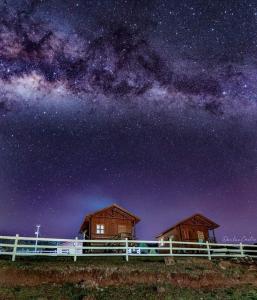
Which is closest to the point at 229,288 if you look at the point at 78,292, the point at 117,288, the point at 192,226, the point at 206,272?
the point at 206,272

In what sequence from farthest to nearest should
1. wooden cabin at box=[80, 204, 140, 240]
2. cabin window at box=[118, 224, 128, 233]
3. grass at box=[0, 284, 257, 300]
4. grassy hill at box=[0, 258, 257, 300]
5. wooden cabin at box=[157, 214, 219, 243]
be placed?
1. wooden cabin at box=[157, 214, 219, 243]
2. cabin window at box=[118, 224, 128, 233]
3. wooden cabin at box=[80, 204, 140, 240]
4. grassy hill at box=[0, 258, 257, 300]
5. grass at box=[0, 284, 257, 300]

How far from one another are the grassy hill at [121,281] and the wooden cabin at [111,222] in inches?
638

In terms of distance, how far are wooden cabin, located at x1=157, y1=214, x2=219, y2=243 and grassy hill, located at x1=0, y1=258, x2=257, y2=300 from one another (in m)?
20.4

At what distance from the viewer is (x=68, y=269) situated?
1432 centimetres

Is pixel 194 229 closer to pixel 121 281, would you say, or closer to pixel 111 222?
pixel 111 222

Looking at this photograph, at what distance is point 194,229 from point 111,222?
12199 mm

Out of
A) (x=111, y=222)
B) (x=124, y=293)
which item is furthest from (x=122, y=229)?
(x=124, y=293)

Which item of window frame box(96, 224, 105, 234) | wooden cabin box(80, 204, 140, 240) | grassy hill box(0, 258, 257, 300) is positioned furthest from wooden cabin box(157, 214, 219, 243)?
grassy hill box(0, 258, 257, 300)

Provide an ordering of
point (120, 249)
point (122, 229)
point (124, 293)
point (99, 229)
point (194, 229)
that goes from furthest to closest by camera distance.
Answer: point (194, 229) < point (122, 229) < point (99, 229) < point (120, 249) < point (124, 293)

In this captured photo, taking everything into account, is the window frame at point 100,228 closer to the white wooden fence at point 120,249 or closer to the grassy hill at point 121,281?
the white wooden fence at point 120,249

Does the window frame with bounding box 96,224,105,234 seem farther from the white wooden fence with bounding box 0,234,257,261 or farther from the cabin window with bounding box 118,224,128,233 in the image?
the white wooden fence with bounding box 0,234,257,261

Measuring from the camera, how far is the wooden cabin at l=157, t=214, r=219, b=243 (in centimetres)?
3816

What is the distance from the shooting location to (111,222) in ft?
111

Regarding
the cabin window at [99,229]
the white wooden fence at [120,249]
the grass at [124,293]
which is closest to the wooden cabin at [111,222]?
the cabin window at [99,229]
